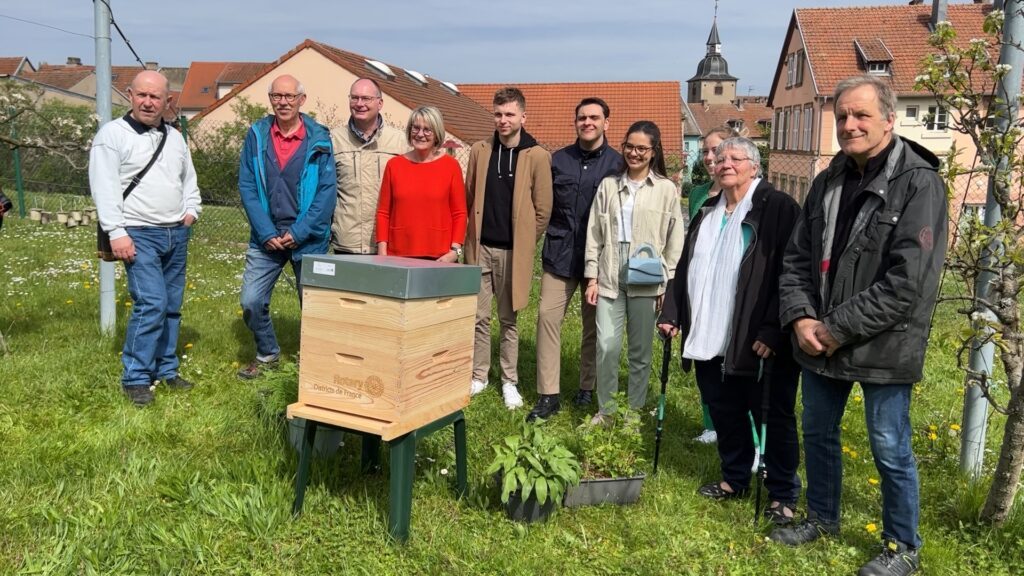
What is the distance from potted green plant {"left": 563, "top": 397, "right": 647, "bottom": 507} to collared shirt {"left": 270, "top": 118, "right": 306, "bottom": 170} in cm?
301

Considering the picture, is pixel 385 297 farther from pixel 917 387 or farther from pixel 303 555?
pixel 917 387

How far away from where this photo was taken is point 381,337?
10.8 feet

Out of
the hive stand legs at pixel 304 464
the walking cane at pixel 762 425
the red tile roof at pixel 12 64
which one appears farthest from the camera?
the red tile roof at pixel 12 64

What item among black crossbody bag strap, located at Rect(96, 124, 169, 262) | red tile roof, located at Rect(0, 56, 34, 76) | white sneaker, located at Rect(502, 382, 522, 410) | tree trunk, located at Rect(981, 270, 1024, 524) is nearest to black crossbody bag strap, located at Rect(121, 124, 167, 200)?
black crossbody bag strap, located at Rect(96, 124, 169, 262)

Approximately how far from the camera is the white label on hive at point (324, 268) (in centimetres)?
338

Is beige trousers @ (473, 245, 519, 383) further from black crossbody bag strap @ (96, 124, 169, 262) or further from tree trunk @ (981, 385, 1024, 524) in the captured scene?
tree trunk @ (981, 385, 1024, 524)

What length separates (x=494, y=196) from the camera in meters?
5.54

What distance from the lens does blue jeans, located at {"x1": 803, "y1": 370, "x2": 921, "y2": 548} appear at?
10.7 feet

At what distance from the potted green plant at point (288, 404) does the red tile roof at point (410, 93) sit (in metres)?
20.0

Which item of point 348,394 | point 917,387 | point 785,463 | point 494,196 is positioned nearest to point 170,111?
point 494,196

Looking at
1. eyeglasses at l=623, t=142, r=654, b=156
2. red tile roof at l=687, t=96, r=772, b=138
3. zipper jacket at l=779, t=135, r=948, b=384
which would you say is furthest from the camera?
red tile roof at l=687, t=96, r=772, b=138

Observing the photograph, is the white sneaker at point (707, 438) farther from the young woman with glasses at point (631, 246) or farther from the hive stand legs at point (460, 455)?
the hive stand legs at point (460, 455)

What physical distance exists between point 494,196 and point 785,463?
9.19ft

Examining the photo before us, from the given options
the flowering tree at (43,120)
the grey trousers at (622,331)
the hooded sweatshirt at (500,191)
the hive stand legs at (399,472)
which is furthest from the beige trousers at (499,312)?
the flowering tree at (43,120)
